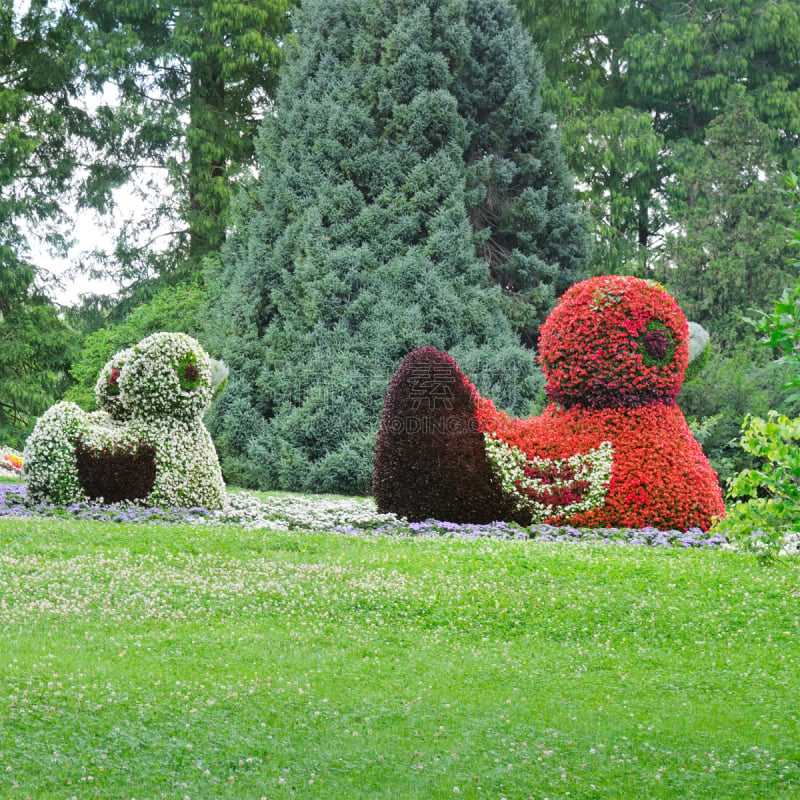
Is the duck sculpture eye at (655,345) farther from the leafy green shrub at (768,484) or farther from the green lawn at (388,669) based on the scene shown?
the leafy green shrub at (768,484)

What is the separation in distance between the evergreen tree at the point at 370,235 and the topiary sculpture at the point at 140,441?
4.87 meters

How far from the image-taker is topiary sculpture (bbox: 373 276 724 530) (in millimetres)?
11555

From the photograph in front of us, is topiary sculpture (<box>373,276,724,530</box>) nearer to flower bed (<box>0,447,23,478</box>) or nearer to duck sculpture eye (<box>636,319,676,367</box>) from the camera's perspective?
duck sculpture eye (<box>636,319,676,367</box>)

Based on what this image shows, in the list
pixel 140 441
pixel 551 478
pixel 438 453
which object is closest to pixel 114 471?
pixel 140 441

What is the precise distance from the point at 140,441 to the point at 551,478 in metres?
4.81

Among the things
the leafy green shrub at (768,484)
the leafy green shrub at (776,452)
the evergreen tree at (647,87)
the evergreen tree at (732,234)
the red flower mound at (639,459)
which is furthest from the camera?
the evergreen tree at (647,87)

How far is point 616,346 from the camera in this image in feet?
38.0

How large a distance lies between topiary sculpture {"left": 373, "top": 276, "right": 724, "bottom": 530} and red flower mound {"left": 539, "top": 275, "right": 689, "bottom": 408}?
1 cm

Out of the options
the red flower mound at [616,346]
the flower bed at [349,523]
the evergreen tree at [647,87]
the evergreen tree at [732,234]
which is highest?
the evergreen tree at [647,87]

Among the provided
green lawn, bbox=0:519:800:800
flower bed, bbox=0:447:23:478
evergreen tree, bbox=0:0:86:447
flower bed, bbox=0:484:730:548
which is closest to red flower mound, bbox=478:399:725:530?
flower bed, bbox=0:484:730:548

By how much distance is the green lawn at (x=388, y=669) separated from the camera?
16.1ft

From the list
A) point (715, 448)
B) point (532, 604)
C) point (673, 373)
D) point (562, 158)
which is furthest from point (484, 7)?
point (532, 604)

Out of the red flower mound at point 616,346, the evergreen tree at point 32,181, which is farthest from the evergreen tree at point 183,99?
the red flower mound at point 616,346

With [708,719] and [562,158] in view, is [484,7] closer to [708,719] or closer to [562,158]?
[562,158]
